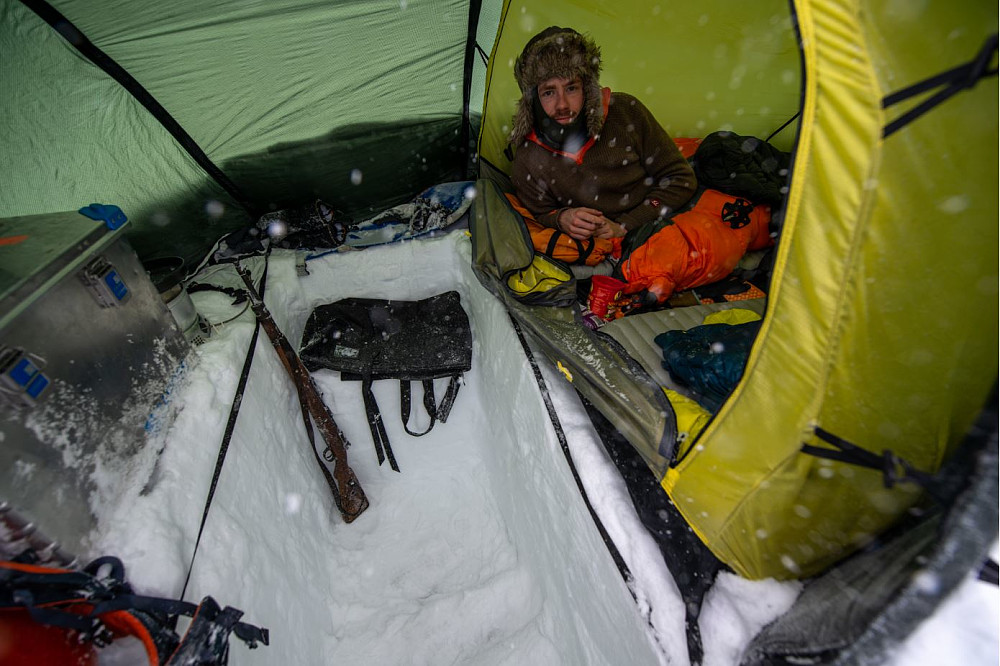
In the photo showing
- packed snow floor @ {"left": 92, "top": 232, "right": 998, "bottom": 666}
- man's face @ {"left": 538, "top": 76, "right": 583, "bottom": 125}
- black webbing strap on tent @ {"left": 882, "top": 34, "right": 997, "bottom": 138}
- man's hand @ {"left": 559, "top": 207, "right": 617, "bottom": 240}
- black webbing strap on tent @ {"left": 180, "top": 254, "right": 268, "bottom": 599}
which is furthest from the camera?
man's hand @ {"left": 559, "top": 207, "right": 617, "bottom": 240}

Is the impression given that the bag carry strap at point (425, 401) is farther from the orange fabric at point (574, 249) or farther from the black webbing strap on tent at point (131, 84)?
the black webbing strap on tent at point (131, 84)

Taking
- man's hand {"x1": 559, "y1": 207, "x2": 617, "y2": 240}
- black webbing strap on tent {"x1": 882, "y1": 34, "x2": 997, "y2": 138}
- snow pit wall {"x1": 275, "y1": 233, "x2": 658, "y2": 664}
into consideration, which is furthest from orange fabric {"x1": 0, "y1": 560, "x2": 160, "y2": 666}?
man's hand {"x1": 559, "y1": 207, "x2": 617, "y2": 240}

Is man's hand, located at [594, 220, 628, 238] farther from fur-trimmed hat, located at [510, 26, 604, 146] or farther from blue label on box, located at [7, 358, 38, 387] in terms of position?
blue label on box, located at [7, 358, 38, 387]

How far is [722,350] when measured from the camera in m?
1.27

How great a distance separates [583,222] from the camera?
192cm

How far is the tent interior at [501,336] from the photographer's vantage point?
2.28 feet

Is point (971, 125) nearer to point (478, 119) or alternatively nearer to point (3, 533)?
point (3, 533)

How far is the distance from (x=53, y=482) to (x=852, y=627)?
148cm

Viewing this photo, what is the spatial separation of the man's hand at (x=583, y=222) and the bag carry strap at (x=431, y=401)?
0.98 meters

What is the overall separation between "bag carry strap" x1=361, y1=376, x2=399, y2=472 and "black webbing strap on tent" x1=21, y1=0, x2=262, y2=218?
1452mm

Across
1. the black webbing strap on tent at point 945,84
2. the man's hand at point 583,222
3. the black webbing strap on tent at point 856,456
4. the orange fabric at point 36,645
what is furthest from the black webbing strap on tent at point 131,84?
the black webbing strap on tent at point 856,456

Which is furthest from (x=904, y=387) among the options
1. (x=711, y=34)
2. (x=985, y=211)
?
(x=711, y=34)

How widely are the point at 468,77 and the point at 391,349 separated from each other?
173cm

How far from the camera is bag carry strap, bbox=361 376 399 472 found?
220cm
